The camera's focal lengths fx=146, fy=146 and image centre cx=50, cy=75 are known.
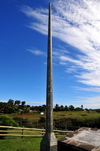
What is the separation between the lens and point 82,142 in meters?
4.87

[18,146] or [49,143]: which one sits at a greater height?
[49,143]

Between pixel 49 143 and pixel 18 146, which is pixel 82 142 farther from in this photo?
pixel 18 146

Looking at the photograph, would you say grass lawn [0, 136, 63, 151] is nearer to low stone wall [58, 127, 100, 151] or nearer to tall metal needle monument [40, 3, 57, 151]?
low stone wall [58, 127, 100, 151]

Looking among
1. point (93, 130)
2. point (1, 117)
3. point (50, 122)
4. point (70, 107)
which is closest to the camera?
point (50, 122)

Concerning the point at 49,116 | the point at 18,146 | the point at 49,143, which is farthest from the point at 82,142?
the point at 18,146

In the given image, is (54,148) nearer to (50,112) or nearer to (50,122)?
(50,122)

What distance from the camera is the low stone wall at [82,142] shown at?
14.7ft

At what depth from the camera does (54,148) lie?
4504mm

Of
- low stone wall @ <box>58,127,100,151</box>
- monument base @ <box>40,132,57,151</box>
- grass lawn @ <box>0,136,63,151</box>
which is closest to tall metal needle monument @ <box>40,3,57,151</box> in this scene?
monument base @ <box>40,132,57,151</box>

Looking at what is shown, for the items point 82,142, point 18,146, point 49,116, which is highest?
point 49,116

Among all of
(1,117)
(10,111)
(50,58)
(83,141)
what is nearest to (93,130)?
(83,141)

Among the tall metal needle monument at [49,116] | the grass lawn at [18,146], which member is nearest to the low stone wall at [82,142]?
the tall metal needle monument at [49,116]

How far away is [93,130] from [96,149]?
67.8 inches

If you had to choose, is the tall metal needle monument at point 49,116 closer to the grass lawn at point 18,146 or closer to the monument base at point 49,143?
the monument base at point 49,143
